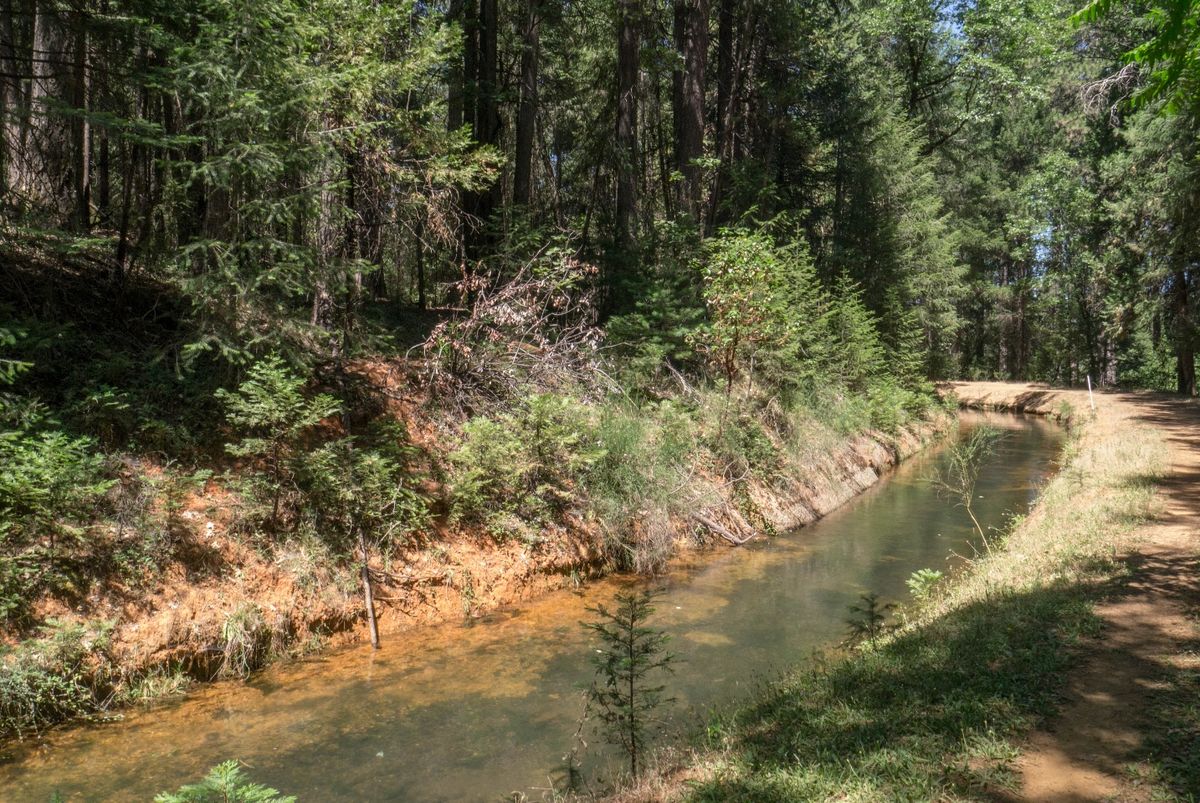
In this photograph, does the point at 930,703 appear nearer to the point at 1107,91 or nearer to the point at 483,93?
the point at 483,93

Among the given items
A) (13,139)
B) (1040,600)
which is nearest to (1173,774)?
(1040,600)

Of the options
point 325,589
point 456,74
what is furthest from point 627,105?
point 325,589

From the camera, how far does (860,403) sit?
18469 millimetres

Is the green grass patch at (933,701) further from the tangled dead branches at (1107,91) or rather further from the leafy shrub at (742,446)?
the tangled dead branches at (1107,91)

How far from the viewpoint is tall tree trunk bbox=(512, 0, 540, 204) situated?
1473 cm

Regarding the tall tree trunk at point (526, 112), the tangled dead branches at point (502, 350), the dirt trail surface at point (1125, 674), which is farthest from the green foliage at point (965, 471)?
the tall tree trunk at point (526, 112)

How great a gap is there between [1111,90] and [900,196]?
8.31 m

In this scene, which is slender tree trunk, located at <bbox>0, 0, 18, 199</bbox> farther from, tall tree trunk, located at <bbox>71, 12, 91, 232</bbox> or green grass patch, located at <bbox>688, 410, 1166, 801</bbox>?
green grass patch, located at <bbox>688, 410, 1166, 801</bbox>

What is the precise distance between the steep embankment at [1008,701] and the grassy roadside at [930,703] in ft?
0.04

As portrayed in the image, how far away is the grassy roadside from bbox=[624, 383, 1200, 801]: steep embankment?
12 mm

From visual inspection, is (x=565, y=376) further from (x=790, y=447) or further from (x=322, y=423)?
(x=790, y=447)

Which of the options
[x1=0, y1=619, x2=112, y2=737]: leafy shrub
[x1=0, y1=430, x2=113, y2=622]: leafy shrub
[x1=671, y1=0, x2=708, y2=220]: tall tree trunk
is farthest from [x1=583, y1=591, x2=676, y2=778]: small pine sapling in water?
[x1=671, y1=0, x2=708, y2=220]: tall tree trunk

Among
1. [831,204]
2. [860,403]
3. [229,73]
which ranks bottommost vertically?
[860,403]

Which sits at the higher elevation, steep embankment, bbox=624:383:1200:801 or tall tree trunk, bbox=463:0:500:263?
tall tree trunk, bbox=463:0:500:263
